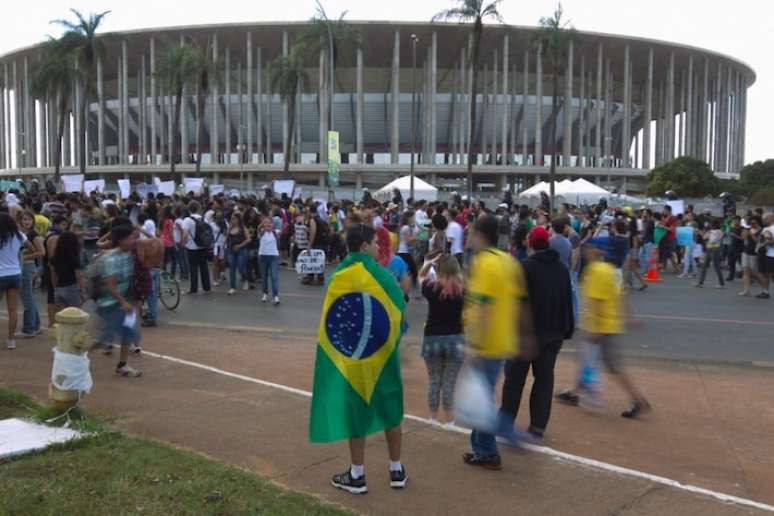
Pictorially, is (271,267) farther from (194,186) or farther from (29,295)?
(194,186)

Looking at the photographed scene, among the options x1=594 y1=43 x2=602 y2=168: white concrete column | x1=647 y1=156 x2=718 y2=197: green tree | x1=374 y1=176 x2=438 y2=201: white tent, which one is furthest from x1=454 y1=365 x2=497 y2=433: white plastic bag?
x1=594 y1=43 x2=602 y2=168: white concrete column

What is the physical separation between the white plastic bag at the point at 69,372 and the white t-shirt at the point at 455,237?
964 cm

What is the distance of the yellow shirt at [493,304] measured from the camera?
187 inches

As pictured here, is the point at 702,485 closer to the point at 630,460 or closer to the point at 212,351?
the point at 630,460

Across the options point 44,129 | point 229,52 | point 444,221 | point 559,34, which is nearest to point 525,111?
point 559,34

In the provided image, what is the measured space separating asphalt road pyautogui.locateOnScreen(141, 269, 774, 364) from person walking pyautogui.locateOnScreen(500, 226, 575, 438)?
4.21 metres

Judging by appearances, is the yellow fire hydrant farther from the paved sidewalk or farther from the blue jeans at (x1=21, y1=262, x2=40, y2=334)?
the blue jeans at (x1=21, y1=262, x2=40, y2=334)

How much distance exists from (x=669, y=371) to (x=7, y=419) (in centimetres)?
698

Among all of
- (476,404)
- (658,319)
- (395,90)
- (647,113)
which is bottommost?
(658,319)

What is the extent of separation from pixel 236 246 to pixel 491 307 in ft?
33.4

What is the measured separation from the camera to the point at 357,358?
448 cm

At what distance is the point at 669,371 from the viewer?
8500 millimetres

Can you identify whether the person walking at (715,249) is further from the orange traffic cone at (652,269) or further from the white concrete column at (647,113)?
the white concrete column at (647,113)

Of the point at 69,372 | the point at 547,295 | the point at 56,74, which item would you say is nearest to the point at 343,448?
the point at 547,295
